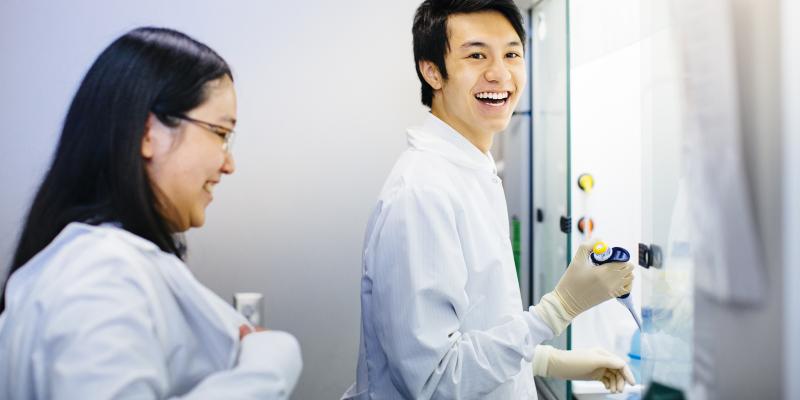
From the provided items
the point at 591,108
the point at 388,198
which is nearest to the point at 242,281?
the point at 388,198

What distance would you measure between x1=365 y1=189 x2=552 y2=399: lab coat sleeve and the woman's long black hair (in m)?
0.42

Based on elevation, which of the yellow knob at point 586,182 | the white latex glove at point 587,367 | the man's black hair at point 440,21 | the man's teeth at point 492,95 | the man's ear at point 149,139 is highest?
the man's black hair at point 440,21

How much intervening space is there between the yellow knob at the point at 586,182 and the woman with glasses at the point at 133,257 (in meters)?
1.20

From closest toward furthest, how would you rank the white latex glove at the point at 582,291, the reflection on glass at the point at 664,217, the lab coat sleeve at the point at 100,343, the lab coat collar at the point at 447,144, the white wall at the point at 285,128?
1. the lab coat sleeve at the point at 100,343
2. the reflection on glass at the point at 664,217
3. the white latex glove at the point at 582,291
4. the lab coat collar at the point at 447,144
5. the white wall at the point at 285,128

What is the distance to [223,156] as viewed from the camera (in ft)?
3.00

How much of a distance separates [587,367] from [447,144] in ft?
2.01

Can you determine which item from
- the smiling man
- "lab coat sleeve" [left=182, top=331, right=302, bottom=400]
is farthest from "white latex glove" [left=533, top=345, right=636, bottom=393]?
"lab coat sleeve" [left=182, top=331, right=302, bottom=400]

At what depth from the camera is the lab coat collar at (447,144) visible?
1278mm

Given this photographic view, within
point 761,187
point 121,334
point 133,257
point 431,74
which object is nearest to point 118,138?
point 133,257

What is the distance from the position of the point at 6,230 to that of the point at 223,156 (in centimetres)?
115

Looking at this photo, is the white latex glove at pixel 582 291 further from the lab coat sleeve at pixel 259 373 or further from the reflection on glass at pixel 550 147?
the lab coat sleeve at pixel 259 373

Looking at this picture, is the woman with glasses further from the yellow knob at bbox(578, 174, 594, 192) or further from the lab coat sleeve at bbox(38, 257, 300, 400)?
the yellow knob at bbox(578, 174, 594, 192)

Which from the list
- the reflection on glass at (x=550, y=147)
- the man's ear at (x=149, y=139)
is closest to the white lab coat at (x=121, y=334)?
the man's ear at (x=149, y=139)

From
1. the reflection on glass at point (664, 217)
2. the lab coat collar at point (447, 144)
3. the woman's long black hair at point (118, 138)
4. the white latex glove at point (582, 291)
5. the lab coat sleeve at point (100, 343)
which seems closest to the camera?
the lab coat sleeve at point (100, 343)
